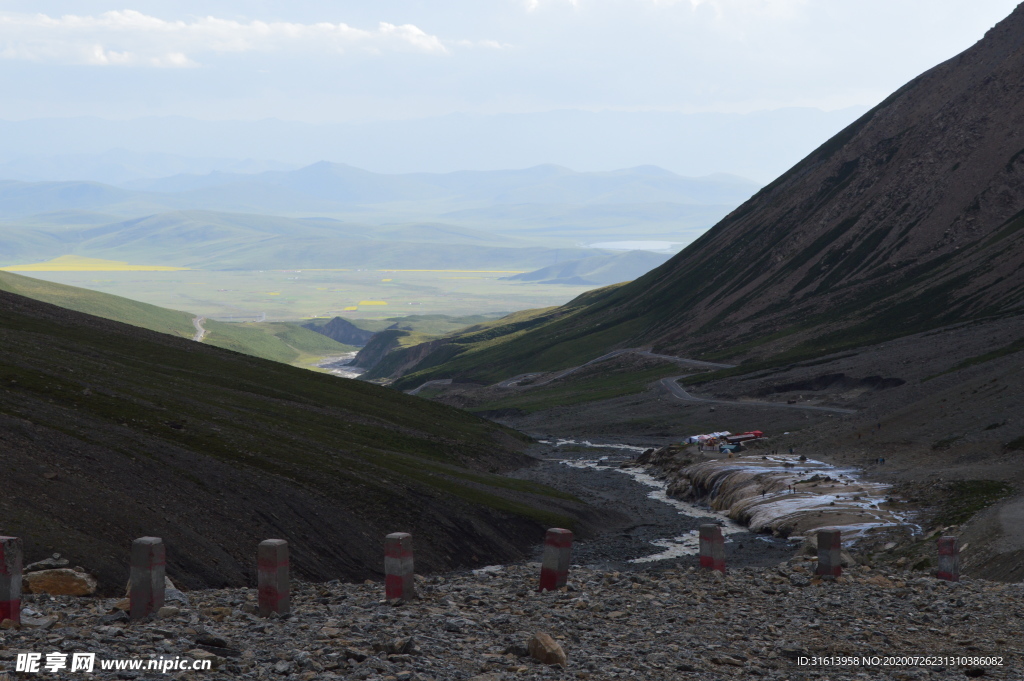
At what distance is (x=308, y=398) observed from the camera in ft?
385

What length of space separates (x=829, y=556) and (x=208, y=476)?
3742cm

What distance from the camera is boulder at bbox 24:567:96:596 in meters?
33.4

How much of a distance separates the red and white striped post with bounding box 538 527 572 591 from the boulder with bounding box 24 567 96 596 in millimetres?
16680

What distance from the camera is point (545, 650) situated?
26953 mm

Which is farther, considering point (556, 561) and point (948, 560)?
point (948, 560)

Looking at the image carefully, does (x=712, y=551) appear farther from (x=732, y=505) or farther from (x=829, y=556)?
(x=732, y=505)

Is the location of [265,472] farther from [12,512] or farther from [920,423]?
[920,423]

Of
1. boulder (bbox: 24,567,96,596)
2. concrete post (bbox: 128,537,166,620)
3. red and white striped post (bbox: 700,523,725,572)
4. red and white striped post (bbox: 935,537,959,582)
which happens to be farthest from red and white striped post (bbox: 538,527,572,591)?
red and white striped post (bbox: 935,537,959,582)

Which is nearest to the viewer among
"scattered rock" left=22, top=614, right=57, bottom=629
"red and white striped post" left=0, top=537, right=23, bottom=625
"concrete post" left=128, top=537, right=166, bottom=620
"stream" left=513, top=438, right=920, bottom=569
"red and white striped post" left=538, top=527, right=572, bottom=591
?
"red and white striped post" left=0, top=537, right=23, bottom=625

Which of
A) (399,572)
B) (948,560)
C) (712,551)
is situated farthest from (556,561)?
(948,560)

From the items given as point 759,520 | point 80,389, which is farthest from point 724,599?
point 80,389

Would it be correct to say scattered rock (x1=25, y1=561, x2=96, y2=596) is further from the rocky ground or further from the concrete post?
the concrete post

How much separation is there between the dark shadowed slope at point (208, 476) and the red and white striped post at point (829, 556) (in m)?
25.0

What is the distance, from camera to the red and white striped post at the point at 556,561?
3722 centimetres
